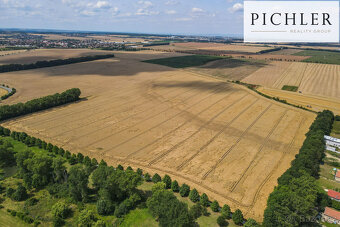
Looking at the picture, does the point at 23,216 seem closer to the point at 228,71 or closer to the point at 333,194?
the point at 333,194

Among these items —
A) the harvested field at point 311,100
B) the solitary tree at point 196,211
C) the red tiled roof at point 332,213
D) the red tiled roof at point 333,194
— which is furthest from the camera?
the harvested field at point 311,100

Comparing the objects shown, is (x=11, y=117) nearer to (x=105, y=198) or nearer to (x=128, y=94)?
(x=128, y=94)

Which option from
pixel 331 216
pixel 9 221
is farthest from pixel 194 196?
pixel 9 221

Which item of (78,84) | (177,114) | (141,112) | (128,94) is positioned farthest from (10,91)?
(177,114)

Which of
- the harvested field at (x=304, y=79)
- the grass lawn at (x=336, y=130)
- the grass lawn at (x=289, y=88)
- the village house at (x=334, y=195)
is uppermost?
the harvested field at (x=304, y=79)

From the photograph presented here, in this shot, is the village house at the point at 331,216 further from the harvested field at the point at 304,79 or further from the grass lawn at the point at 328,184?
the harvested field at the point at 304,79

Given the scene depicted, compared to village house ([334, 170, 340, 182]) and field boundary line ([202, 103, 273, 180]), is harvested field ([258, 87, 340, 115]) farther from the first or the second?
village house ([334, 170, 340, 182])

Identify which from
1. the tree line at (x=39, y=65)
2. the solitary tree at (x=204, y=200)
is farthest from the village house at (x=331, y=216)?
the tree line at (x=39, y=65)
